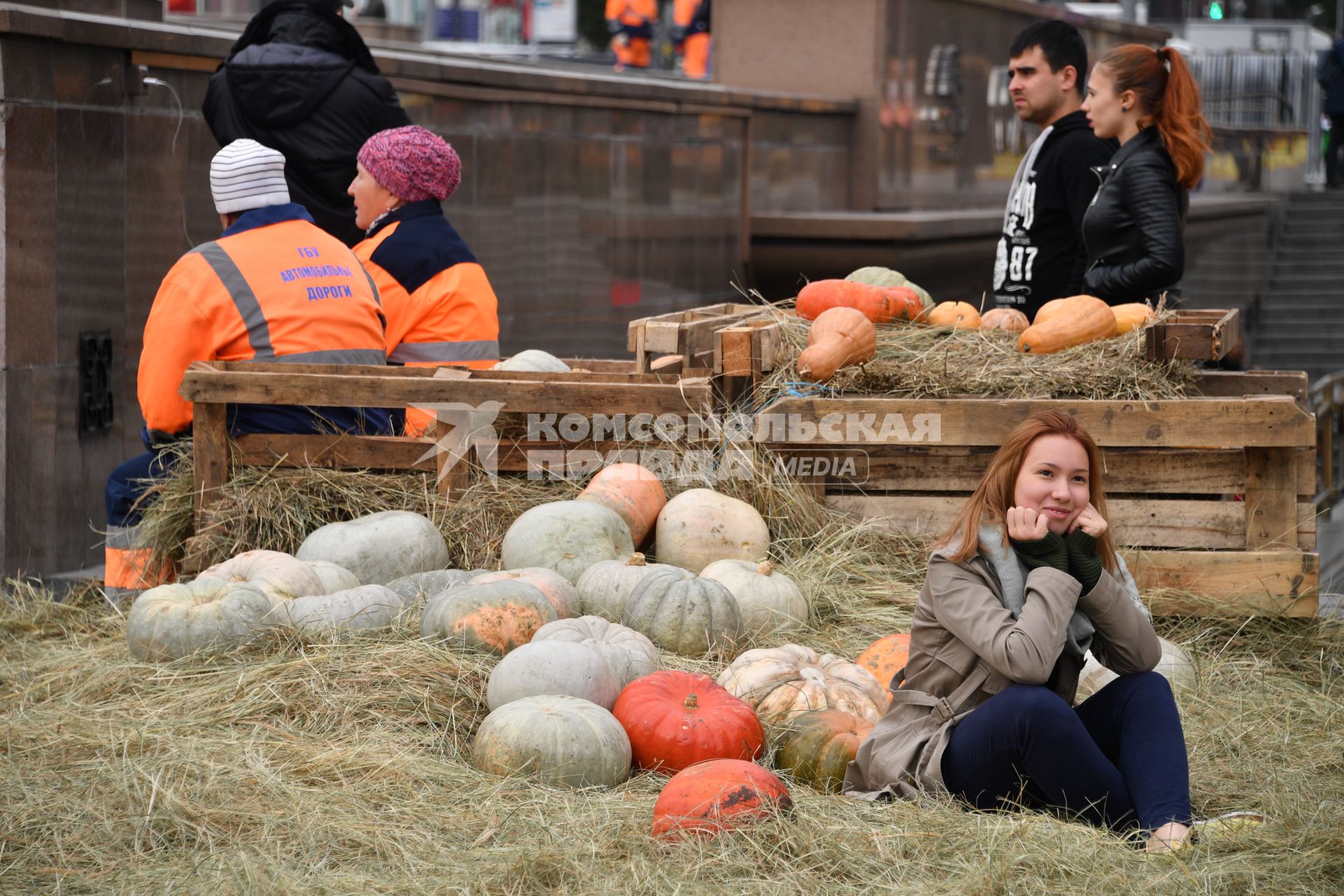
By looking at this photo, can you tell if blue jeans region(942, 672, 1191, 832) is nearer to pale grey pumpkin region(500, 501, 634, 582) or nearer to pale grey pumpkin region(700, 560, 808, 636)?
pale grey pumpkin region(700, 560, 808, 636)

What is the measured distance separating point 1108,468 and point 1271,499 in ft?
1.87

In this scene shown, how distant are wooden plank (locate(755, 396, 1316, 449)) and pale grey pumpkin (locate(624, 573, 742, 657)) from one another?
3.04 ft

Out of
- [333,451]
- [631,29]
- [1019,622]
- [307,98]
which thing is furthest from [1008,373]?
[631,29]

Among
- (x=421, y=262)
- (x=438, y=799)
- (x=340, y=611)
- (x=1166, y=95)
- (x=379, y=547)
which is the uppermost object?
(x=1166, y=95)

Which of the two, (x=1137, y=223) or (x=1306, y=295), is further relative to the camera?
(x=1306, y=295)

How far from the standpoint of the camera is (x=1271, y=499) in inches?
221

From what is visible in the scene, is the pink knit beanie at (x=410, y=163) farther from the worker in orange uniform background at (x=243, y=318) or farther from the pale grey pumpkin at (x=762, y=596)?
the pale grey pumpkin at (x=762, y=596)

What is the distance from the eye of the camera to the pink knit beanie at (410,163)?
656 cm

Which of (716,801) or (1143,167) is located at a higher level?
(1143,167)

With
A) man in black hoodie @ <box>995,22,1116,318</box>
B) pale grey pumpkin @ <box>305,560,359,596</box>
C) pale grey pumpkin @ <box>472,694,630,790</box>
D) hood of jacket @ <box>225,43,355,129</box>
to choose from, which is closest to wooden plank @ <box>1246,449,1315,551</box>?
man in black hoodie @ <box>995,22,1116,318</box>

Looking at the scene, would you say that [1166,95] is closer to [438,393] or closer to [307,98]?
[438,393]

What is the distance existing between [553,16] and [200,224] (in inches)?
762

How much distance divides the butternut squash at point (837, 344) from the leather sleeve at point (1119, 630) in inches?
82.5

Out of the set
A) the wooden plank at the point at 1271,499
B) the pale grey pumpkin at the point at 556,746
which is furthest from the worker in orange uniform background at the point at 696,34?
the pale grey pumpkin at the point at 556,746
